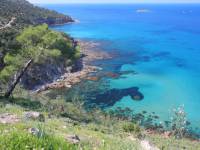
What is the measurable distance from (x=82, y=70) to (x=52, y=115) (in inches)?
2149

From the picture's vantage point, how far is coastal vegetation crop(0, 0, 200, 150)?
6915 millimetres

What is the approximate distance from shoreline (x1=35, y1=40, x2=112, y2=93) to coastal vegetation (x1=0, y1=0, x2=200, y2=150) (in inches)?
61.4

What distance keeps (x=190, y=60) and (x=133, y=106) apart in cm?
4299

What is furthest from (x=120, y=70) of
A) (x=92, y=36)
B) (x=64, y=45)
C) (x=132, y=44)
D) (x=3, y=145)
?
(x=3, y=145)

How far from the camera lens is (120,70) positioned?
7969 cm

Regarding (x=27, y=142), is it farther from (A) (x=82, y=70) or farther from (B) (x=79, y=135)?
(A) (x=82, y=70)

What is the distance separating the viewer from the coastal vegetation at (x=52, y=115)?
6.91 meters

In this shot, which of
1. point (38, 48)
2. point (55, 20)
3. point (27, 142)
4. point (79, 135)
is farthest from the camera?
point (55, 20)

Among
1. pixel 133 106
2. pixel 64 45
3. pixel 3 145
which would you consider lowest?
pixel 133 106

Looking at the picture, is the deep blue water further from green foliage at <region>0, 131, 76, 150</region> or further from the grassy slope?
green foliage at <region>0, 131, 76, 150</region>

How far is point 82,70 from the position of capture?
77.6 m

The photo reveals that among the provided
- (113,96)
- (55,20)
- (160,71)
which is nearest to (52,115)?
(113,96)

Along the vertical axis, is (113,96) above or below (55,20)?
below

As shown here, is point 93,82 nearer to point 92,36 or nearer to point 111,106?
point 111,106
